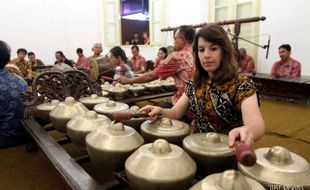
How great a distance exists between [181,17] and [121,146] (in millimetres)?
6542

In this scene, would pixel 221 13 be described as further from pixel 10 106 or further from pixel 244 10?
pixel 10 106

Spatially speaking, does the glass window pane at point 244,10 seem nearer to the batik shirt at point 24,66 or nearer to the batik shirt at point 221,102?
the batik shirt at point 24,66

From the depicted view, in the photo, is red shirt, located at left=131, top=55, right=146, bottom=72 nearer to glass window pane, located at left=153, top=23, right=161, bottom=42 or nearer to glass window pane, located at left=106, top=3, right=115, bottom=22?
glass window pane, located at left=106, top=3, right=115, bottom=22

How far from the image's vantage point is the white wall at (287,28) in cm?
452

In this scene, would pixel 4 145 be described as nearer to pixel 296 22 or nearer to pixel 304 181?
pixel 304 181

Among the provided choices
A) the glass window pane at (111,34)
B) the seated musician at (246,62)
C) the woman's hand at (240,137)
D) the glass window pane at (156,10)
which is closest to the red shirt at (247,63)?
the seated musician at (246,62)

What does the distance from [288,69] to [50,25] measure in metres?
5.12

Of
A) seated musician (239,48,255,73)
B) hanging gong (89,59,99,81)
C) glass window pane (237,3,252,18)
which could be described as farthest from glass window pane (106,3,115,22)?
seated musician (239,48,255,73)

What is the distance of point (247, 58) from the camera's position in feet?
16.4

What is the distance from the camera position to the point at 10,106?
1.63 metres

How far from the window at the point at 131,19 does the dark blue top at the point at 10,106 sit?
16.7 feet

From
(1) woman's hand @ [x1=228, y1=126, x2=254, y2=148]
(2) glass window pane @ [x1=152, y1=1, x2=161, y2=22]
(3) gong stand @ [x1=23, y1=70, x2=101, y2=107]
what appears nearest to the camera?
(1) woman's hand @ [x1=228, y1=126, x2=254, y2=148]

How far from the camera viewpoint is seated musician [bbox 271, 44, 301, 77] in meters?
4.00

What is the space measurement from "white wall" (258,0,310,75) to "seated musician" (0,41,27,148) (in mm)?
4626
